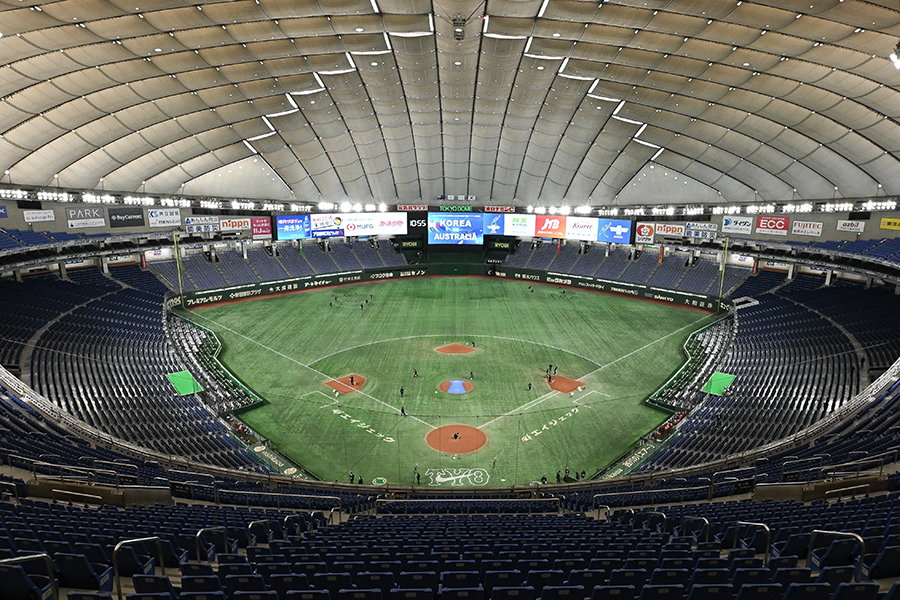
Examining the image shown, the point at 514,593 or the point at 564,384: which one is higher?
the point at 514,593

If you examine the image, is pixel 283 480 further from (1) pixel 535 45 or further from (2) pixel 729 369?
(1) pixel 535 45

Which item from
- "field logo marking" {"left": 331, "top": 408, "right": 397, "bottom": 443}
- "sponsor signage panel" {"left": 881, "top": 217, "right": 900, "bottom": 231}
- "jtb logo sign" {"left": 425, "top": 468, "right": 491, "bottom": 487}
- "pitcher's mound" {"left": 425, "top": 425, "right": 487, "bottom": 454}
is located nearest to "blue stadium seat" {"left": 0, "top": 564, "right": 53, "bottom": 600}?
"jtb logo sign" {"left": 425, "top": 468, "right": 491, "bottom": 487}

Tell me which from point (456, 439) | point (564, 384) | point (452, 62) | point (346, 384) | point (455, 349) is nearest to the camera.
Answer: point (456, 439)

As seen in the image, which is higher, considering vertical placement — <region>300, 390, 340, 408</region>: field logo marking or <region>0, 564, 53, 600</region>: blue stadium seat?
<region>0, 564, 53, 600</region>: blue stadium seat

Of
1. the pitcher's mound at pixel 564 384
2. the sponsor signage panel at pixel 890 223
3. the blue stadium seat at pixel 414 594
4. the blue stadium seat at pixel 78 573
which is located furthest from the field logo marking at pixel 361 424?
the sponsor signage panel at pixel 890 223

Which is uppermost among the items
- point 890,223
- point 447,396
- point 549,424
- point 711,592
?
point 890,223

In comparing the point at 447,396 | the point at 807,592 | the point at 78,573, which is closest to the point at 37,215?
the point at 447,396

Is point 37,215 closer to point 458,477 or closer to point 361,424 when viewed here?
point 361,424

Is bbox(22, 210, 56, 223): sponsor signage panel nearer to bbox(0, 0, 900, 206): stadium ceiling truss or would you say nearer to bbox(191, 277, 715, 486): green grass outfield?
bbox(0, 0, 900, 206): stadium ceiling truss
